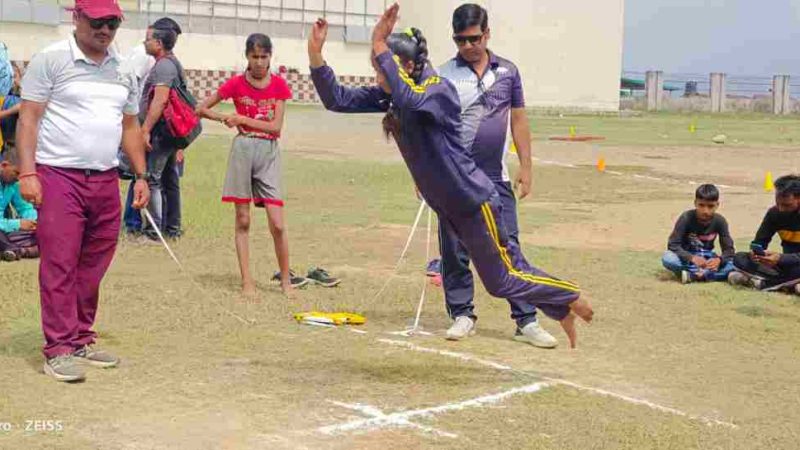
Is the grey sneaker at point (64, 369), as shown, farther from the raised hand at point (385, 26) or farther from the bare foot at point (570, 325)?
the bare foot at point (570, 325)

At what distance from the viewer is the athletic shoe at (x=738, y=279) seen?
10516 millimetres

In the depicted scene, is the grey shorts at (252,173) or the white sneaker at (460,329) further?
the grey shorts at (252,173)

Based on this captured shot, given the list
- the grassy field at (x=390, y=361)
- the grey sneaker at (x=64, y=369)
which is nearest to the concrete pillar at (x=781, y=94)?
the grassy field at (x=390, y=361)

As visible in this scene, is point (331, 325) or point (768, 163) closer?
point (331, 325)

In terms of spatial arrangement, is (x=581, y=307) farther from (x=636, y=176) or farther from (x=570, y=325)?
(x=636, y=176)

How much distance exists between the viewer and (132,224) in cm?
1258

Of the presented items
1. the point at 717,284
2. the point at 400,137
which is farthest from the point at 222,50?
the point at 400,137

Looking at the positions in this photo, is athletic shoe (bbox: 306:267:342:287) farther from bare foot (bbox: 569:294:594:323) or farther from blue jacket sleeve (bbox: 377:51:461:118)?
→ blue jacket sleeve (bbox: 377:51:461:118)

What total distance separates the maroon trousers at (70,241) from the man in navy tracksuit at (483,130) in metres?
2.11

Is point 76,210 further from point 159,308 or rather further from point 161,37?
point 161,37

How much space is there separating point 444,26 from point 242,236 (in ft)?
140

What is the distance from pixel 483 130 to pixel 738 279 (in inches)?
143

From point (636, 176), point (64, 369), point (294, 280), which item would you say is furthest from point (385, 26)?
point (636, 176)

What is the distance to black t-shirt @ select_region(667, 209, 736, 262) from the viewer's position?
35.8 ft
